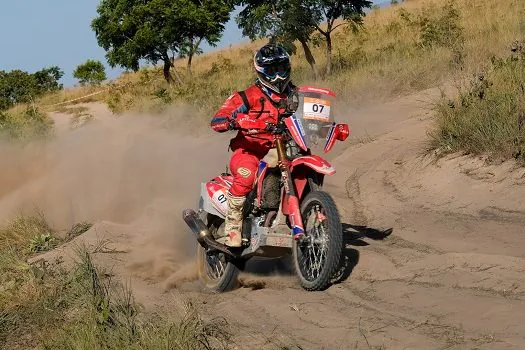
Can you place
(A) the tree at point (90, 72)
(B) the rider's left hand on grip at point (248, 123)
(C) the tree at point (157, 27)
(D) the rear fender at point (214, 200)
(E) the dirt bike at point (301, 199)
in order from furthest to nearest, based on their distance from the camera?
1. (A) the tree at point (90, 72)
2. (C) the tree at point (157, 27)
3. (D) the rear fender at point (214, 200)
4. (B) the rider's left hand on grip at point (248, 123)
5. (E) the dirt bike at point (301, 199)

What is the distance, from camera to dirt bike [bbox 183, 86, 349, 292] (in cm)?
552

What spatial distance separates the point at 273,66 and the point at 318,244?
1.49 m

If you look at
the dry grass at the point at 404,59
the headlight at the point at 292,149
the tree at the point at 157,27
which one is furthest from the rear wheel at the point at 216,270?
the tree at the point at 157,27

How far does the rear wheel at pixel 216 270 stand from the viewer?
6500 millimetres

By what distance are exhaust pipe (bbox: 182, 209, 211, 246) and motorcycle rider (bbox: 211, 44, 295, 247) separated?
352 millimetres

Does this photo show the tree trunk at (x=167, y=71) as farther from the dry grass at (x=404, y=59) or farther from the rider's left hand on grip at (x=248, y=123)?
the rider's left hand on grip at (x=248, y=123)

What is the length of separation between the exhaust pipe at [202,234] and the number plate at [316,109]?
1466 mm

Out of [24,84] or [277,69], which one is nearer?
[277,69]

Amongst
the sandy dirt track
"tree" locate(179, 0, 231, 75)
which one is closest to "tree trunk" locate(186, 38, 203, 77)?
"tree" locate(179, 0, 231, 75)

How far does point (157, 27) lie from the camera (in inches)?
1375

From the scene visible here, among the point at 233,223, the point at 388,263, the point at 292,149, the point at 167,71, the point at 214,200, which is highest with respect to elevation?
the point at 292,149

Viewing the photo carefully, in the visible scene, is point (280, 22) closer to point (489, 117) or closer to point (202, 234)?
point (489, 117)

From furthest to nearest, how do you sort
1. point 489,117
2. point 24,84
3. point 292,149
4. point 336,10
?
point 24,84 → point 336,10 → point 489,117 → point 292,149

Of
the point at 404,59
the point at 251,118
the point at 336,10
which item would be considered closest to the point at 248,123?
the point at 251,118
